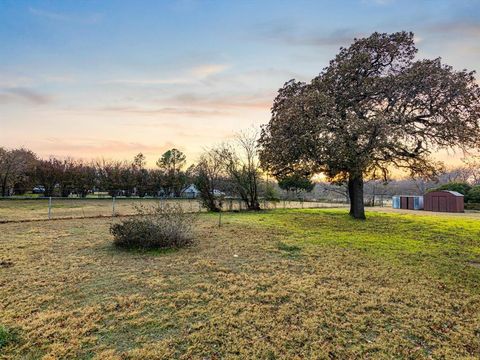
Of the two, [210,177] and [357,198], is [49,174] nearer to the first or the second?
[210,177]

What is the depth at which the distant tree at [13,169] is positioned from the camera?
2572 centimetres

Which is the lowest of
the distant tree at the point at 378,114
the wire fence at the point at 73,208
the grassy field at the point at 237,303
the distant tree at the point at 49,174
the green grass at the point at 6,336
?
the grassy field at the point at 237,303

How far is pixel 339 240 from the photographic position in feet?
26.6

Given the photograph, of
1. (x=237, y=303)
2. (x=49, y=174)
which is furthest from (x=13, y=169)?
(x=237, y=303)

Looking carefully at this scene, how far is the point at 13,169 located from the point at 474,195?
42.2 metres

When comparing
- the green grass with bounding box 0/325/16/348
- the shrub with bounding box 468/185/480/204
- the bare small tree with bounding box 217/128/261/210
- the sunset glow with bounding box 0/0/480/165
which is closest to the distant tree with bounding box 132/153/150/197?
the bare small tree with bounding box 217/128/261/210

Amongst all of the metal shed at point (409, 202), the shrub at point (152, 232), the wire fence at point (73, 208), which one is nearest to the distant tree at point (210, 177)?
the wire fence at point (73, 208)

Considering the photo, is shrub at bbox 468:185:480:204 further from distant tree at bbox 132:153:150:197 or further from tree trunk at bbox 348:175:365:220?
distant tree at bbox 132:153:150:197

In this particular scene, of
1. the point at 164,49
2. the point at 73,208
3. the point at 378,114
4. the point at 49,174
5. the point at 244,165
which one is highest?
the point at 164,49

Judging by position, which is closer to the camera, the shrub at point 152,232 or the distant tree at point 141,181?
the shrub at point 152,232

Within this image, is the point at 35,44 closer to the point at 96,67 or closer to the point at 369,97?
the point at 96,67

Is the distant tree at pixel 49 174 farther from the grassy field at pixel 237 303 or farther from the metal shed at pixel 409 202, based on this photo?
the metal shed at pixel 409 202

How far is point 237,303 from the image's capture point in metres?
3.49

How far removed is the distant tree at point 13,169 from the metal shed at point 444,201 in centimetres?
3607
